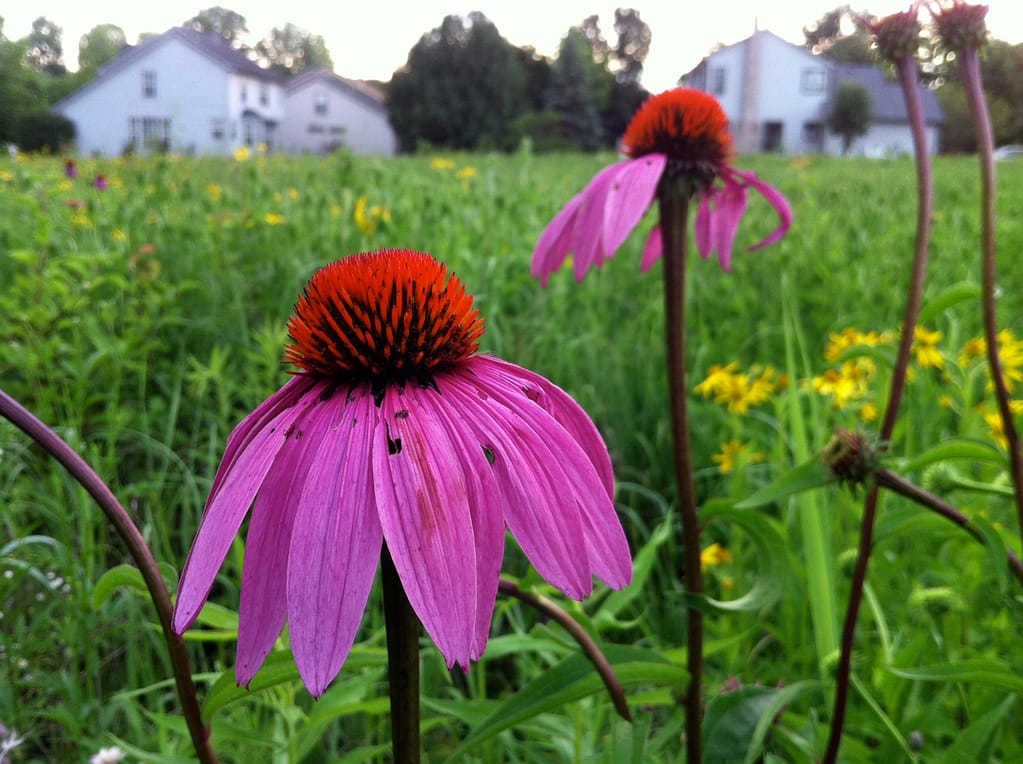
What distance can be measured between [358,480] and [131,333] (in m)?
1.42

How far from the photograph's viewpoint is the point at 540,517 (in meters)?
0.41

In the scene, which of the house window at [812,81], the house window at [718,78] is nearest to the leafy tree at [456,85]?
the house window at [718,78]

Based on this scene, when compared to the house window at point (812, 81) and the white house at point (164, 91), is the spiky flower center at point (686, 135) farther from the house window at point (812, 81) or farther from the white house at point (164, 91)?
the house window at point (812, 81)

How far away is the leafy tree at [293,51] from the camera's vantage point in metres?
42.4

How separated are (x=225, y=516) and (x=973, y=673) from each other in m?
0.56

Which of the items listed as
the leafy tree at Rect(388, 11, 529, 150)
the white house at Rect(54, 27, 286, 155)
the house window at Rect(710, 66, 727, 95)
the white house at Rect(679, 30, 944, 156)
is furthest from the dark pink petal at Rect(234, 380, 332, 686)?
the leafy tree at Rect(388, 11, 529, 150)

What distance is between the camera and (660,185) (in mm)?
816

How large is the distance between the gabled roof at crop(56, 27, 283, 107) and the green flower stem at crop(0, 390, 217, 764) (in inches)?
1091

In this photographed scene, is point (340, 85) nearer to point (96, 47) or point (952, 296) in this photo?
point (96, 47)

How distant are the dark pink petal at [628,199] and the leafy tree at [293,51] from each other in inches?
1747

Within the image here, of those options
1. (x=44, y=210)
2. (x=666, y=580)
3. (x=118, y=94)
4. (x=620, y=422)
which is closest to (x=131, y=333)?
(x=44, y=210)

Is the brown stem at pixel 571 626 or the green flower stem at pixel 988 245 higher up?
the green flower stem at pixel 988 245

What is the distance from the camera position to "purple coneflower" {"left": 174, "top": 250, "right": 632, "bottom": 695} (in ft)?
1.21

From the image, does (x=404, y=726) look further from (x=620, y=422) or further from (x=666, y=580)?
(x=620, y=422)
